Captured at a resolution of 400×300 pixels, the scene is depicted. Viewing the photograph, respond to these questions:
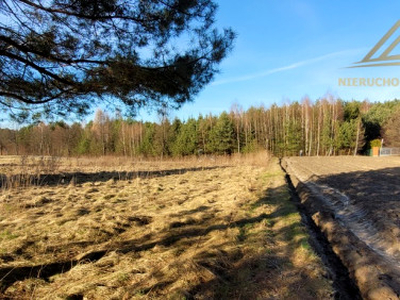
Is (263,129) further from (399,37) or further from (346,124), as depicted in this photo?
(399,37)

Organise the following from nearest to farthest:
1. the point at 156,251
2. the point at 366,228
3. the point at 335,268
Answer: the point at 335,268
the point at 156,251
the point at 366,228

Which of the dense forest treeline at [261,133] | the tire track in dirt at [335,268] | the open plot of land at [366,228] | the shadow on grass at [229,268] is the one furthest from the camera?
the dense forest treeline at [261,133]

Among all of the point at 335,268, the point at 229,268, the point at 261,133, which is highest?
the point at 261,133

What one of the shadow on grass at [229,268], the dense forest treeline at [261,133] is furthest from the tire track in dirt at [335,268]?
the dense forest treeline at [261,133]

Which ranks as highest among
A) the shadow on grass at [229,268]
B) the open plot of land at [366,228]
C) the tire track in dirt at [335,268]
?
the shadow on grass at [229,268]

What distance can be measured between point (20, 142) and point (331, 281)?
39.2 meters

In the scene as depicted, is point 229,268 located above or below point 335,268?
above

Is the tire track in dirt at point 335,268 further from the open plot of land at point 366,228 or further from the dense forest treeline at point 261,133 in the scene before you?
the dense forest treeline at point 261,133

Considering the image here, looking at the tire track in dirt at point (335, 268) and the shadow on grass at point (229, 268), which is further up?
the shadow on grass at point (229, 268)

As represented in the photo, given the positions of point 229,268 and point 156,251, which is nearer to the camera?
point 229,268

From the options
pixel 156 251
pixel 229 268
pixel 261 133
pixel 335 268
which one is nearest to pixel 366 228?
pixel 335 268

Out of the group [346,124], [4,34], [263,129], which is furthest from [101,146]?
[4,34]

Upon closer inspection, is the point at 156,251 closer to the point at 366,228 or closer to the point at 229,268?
the point at 229,268

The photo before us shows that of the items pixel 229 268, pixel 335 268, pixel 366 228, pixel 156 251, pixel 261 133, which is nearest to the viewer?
pixel 229 268
